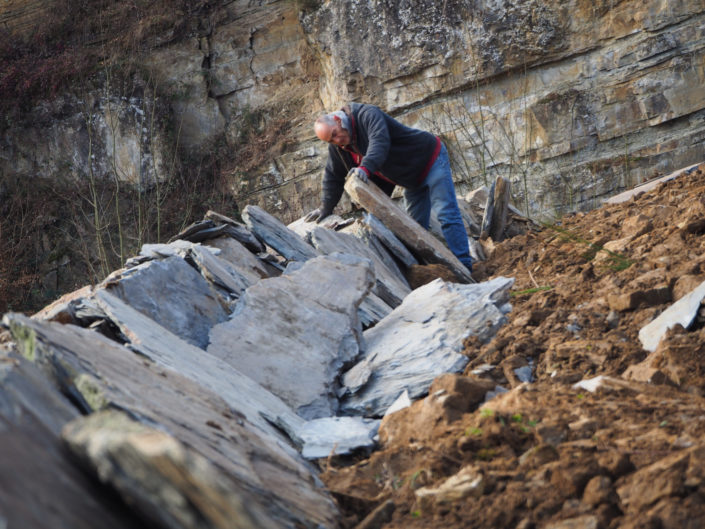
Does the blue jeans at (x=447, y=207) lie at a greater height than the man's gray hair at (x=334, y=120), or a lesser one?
lesser

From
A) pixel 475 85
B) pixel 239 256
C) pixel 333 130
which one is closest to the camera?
pixel 239 256

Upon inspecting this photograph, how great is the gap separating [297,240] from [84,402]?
386cm

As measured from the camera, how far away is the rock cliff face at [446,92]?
39.0 feet

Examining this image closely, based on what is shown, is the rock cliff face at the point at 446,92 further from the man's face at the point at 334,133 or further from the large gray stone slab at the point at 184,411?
the large gray stone slab at the point at 184,411

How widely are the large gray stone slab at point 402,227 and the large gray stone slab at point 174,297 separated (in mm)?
2060

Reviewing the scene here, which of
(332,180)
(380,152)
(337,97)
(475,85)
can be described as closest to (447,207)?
(380,152)

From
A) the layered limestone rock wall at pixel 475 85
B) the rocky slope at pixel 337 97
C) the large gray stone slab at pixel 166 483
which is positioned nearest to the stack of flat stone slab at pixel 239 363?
the large gray stone slab at pixel 166 483

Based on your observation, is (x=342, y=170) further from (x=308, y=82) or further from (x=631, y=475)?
(x=308, y=82)

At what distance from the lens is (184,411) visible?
2240mm

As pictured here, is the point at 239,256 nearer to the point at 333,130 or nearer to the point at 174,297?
the point at 333,130

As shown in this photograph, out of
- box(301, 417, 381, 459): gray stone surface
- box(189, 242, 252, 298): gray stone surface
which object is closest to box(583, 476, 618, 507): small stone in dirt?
box(301, 417, 381, 459): gray stone surface

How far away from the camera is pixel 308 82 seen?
14.6 meters

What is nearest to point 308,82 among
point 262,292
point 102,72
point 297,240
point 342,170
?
point 102,72

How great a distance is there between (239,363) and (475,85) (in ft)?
34.4
